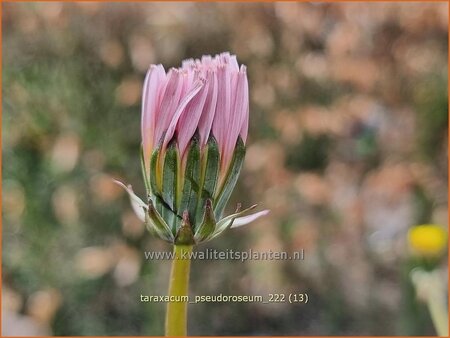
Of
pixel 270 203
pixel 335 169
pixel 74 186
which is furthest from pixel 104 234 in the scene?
pixel 335 169

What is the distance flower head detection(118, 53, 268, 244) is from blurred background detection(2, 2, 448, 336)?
1.15m

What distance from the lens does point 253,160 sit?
1596 mm

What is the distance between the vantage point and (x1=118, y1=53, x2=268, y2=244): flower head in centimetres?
30

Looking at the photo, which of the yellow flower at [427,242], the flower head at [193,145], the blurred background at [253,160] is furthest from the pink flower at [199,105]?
the blurred background at [253,160]

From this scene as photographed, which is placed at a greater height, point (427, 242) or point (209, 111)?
point (427, 242)

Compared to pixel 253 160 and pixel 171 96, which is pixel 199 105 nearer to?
pixel 171 96

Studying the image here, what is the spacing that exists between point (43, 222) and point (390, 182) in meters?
0.81

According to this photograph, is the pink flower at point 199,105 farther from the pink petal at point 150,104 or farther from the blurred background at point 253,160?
the blurred background at point 253,160

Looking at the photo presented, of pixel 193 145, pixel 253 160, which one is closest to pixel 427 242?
pixel 253 160

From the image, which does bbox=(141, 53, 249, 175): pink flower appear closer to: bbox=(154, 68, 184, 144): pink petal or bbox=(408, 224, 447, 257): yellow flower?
bbox=(154, 68, 184, 144): pink petal

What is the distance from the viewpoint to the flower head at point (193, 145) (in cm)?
30

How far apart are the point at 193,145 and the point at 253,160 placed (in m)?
1.29

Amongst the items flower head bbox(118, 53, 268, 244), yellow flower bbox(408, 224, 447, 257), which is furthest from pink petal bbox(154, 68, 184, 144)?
yellow flower bbox(408, 224, 447, 257)

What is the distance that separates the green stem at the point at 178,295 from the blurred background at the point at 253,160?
117 cm
